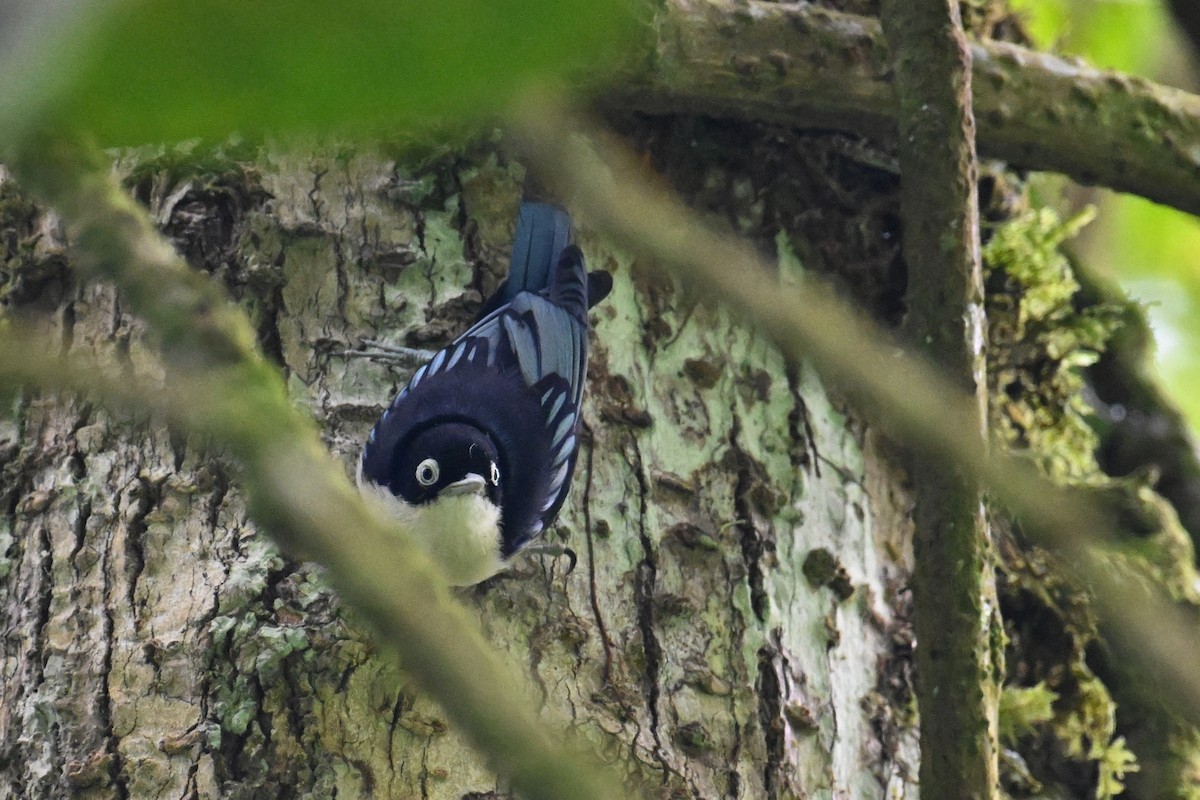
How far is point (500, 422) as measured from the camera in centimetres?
308

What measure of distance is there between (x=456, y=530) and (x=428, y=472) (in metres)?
0.21

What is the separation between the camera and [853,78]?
280cm

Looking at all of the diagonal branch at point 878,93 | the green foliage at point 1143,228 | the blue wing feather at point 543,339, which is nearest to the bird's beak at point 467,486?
the blue wing feather at point 543,339

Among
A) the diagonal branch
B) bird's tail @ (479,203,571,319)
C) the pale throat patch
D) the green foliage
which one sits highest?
the green foliage

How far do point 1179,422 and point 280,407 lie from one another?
3.35m

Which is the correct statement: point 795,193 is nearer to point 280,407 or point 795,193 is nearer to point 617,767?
point 617,767

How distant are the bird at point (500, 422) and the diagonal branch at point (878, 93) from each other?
1.38ft

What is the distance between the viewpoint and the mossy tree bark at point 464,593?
7.07 feet

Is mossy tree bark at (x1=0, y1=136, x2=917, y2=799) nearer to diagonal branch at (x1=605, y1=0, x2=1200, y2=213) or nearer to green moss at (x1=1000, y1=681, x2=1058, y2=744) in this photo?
diagonal branch at (x1=605, y1=0, x2=1200, y2=213)

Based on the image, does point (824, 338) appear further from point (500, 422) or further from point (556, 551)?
point (500, 422)

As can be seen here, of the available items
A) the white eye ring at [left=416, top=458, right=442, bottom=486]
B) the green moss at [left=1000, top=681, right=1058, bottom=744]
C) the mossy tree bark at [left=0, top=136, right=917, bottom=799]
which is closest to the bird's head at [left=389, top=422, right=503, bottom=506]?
the white eye ring at [left=416, top=458, right=442, bottom=486]

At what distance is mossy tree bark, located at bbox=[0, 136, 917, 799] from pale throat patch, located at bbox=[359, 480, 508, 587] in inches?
4.1

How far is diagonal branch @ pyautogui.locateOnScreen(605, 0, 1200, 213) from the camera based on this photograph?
2736 mm

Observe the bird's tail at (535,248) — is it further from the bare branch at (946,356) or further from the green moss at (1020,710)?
the green moss at (1020,710)
